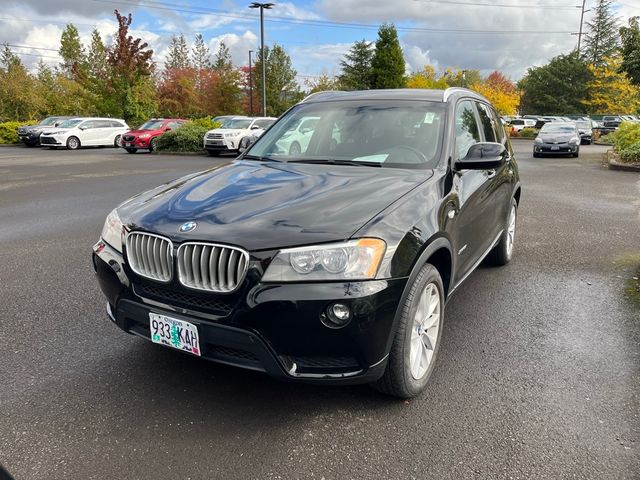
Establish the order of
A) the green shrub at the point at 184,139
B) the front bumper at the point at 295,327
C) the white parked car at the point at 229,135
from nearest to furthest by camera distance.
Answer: the front bumper at the point at 295,327 → the white parked car at the point at 229,135 → the green shrub at the point at 184,139

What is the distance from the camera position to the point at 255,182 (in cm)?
320

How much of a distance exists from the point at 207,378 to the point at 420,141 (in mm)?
2153

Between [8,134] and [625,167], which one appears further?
[8,134]

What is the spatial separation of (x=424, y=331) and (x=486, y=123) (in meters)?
2.59

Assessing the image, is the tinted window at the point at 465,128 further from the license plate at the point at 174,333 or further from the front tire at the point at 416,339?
the license plate at the point at 174,333

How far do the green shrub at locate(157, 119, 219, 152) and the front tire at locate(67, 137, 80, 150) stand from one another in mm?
6648

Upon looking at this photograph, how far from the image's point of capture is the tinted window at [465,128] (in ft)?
12.4

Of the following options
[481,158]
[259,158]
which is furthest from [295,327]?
[259,158]

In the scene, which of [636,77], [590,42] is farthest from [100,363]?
[590,42]

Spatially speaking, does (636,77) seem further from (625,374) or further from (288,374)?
(288,374)

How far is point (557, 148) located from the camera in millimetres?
20547

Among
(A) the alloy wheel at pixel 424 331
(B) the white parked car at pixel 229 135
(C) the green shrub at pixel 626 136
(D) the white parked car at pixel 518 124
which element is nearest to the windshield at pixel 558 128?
(C) the green shrub at pixel 626 136

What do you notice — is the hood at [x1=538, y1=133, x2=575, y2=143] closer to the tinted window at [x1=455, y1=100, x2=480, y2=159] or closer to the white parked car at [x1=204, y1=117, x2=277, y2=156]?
the white parked car at [x1=204, y1=117, x2=277, y2=156]

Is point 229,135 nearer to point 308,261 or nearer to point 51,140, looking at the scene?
point 51,140
